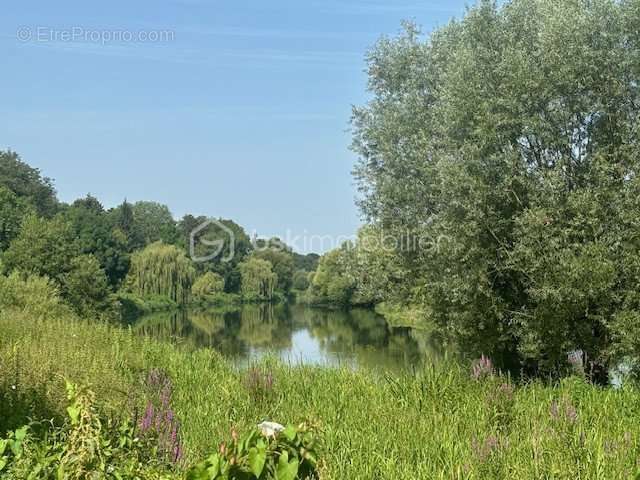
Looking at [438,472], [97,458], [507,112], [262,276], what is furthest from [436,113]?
[262,276]

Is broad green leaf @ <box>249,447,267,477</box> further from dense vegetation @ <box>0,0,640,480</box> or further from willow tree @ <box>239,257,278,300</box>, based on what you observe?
willow tree @ <box>239,257,278,300</box>

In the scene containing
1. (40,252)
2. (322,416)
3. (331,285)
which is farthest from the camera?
(331,285)

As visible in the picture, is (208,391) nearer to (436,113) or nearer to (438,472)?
(438,472)

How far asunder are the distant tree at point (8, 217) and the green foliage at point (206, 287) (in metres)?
A: 23.1

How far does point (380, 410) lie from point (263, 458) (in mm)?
3643

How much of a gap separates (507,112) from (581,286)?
3.64 metres

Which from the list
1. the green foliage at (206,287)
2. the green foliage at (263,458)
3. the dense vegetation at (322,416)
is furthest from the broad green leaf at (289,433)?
the green foliage at (206,287)

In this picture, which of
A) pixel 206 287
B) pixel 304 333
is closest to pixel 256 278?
pixel 206 287

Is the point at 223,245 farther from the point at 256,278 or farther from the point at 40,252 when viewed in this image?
the point at 40,252

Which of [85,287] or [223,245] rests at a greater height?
[223,245]

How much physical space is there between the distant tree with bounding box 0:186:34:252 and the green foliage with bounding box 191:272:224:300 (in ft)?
75.8

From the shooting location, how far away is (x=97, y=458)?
3.61 m

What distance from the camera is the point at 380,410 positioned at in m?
6.44

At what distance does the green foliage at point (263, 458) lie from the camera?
3005 mm
